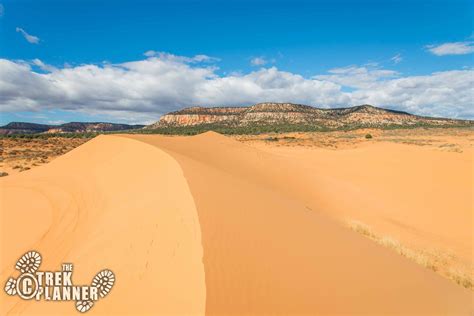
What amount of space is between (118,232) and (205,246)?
7.99ft

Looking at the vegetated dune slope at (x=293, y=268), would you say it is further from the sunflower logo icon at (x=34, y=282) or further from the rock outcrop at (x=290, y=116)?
the rock outcrop at (x=290, y=116)

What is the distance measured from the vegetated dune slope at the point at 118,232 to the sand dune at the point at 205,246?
0.08ft

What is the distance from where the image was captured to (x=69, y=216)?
27.3 feet

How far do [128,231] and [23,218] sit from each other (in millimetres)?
4722

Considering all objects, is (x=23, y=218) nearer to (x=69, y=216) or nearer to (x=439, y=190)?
(x=69, y=216)

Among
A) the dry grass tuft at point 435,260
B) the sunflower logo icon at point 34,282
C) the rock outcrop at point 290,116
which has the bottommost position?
the dry grass tuft at point 435,260

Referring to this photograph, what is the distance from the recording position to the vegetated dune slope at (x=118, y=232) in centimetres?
414

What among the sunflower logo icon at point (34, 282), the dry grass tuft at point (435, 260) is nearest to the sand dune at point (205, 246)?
the sunflower logo icon at point (34, 282)

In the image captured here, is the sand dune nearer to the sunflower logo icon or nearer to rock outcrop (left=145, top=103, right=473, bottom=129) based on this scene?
the sunflower logo icon

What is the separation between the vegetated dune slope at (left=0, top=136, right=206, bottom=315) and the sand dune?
0.08ft

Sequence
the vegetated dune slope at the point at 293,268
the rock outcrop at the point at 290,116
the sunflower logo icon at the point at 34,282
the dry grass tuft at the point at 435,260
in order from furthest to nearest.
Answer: the rock outcrop at the point at 290,116 → the dry grass tuft at the point at 435,260 → the sunflower logo icon at the point at 34,282 → the vegetated dune slope at the point at 293,268

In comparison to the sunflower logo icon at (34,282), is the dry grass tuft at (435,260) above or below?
below

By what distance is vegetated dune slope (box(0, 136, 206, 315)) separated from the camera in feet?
13.6

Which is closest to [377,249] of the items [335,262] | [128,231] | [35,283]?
[335,262]
